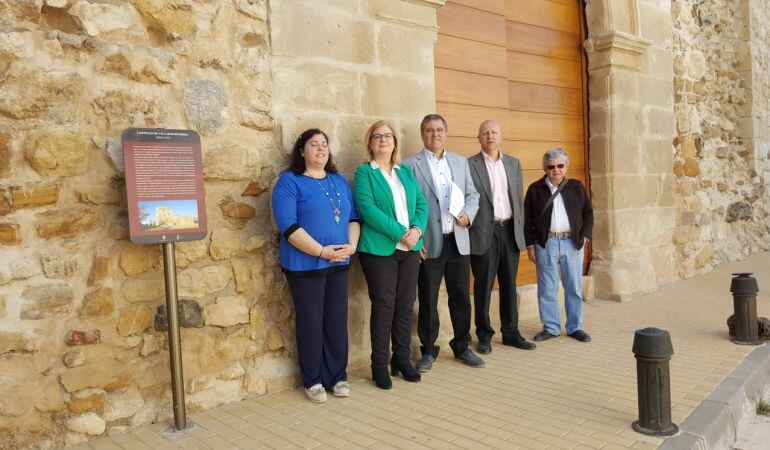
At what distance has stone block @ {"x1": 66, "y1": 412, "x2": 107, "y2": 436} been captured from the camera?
3.20 metres

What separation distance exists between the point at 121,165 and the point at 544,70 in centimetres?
484

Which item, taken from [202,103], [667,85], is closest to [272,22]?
[202,103]

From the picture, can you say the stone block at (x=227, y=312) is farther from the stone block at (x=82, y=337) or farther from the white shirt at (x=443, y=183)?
the white shirt at (x=443, y=183)

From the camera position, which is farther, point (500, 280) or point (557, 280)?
point (557, 280)

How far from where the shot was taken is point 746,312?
481cm

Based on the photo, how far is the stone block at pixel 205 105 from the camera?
3.65 m

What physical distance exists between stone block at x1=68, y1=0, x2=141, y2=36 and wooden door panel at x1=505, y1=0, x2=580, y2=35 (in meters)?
4.00

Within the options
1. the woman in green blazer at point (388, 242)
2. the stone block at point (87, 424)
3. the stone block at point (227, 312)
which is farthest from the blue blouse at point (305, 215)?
the stone block at point (87, 424)

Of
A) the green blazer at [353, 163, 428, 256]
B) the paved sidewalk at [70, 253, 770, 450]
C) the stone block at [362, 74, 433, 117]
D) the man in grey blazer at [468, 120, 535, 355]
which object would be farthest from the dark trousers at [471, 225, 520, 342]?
the stone block at [362, 74, 433, 117]

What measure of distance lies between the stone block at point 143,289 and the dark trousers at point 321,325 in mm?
Result: 775

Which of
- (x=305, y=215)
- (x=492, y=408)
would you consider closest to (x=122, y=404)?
(x=305, y=215)

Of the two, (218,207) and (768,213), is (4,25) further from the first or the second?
(768,213)

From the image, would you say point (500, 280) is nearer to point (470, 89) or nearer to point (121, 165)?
point (470, 89)

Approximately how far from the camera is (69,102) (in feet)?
10.5
